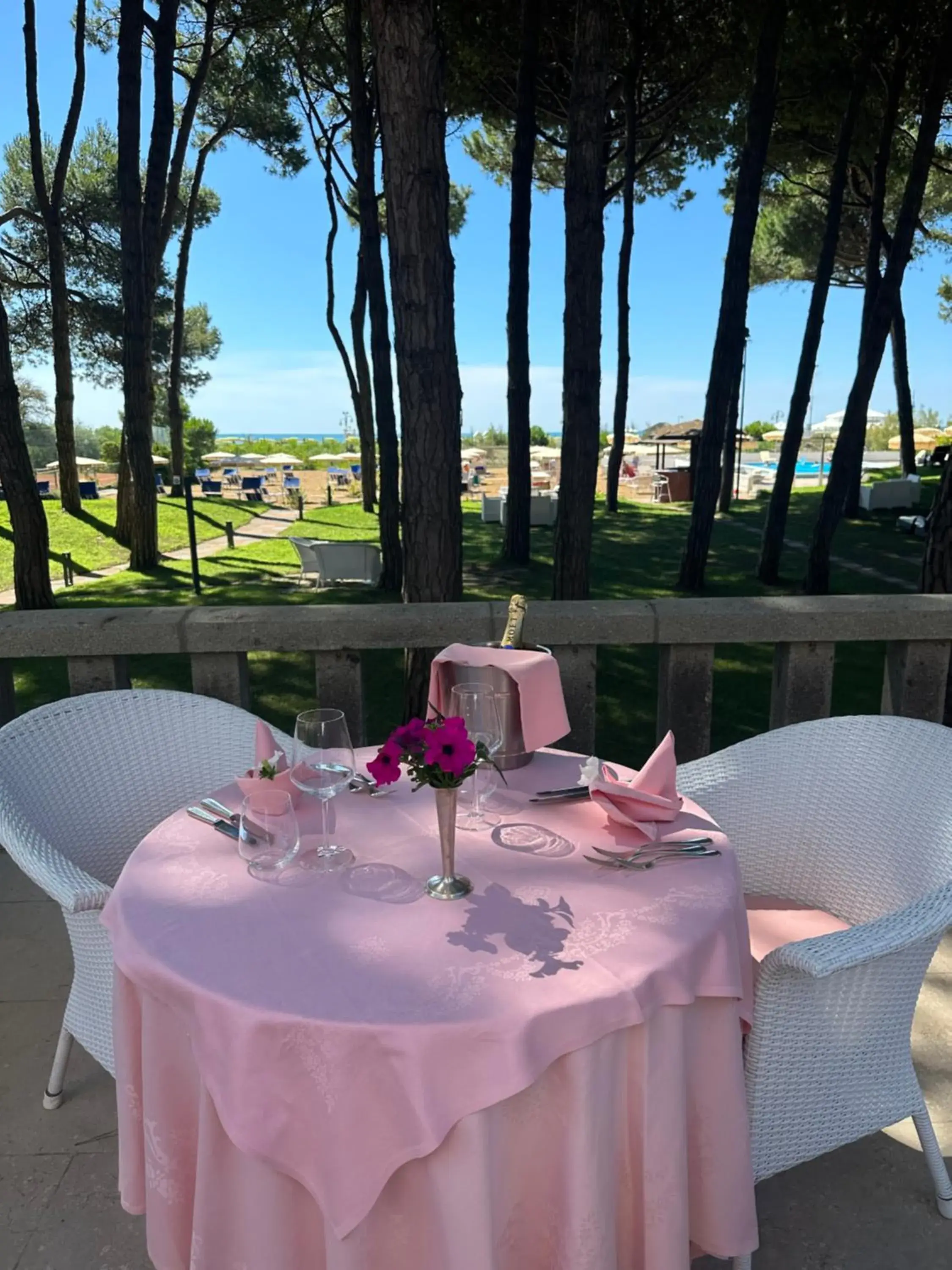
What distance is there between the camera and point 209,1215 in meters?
1.19

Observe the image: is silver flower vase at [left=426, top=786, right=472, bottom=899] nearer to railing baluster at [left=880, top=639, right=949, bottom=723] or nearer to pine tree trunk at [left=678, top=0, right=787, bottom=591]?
railing baluster at [left=880, top=639, right=949, bottom=723]

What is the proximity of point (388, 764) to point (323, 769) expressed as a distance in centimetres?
21

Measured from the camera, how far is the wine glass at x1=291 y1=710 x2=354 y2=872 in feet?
4.66

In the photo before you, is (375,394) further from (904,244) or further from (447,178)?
(447,178)

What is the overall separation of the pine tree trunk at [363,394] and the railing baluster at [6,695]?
46.5 ft

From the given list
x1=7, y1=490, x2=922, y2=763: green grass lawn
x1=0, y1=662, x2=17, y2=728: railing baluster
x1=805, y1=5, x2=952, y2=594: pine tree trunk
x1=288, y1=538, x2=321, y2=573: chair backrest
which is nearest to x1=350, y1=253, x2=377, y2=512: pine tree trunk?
x1=7, y1=490, x2=922, y2=763: green grass lawn

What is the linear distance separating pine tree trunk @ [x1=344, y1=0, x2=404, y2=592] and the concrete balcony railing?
21.7 ft

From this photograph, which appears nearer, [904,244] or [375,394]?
[904,244]

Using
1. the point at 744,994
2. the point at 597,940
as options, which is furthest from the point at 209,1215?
the point at 744,994

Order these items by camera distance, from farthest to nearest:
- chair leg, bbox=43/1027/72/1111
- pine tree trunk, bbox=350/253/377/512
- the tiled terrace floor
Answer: pine tree trunk, bbox=350/253/377/512, chair leg, bbox=43/1027/72/1111, the tiled terrace floor

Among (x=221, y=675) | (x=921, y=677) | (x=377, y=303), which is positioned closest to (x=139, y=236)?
(x=377, y=303)

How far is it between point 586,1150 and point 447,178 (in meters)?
3.21
